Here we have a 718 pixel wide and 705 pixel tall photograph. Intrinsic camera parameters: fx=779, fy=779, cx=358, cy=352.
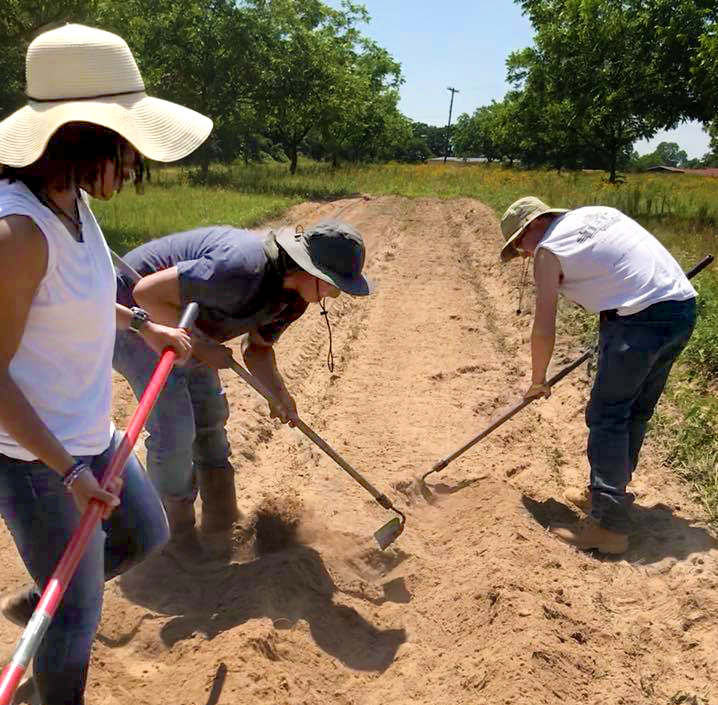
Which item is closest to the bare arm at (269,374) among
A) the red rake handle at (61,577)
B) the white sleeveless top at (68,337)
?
the red rake handle at (61,577)

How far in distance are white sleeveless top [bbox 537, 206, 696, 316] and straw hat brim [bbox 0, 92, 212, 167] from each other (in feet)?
7.18

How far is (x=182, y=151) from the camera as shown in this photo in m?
2.09

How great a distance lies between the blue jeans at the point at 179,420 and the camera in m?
3.39

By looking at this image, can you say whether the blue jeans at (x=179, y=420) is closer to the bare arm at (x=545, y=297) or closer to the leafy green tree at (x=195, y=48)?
the bare arm at (x=545, y=297)

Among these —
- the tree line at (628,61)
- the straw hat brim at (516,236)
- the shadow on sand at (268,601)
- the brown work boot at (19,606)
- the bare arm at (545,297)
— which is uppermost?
the tree line at (628,61)

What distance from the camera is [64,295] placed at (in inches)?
76.8

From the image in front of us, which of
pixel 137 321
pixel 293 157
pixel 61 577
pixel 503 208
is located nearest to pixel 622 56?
pixel 503 208

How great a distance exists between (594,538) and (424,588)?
975 mm

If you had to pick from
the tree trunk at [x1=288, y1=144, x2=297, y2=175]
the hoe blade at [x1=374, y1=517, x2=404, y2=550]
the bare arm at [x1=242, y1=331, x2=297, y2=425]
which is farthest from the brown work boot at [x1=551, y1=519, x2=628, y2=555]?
the tree trunk at [x1=288, y1=144, x2=297, y2=175]

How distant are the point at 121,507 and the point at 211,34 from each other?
83.3 ft

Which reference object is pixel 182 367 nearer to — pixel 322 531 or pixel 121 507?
pixel 121 507

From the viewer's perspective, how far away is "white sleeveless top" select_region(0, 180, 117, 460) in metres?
1.89

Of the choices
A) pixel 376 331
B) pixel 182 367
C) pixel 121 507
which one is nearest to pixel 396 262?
pixel 376 331

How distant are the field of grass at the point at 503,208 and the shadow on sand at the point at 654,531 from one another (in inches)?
9.4
